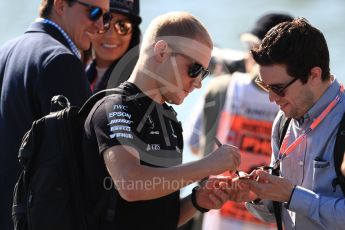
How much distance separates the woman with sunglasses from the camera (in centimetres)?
607

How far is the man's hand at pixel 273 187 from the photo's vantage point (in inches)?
155

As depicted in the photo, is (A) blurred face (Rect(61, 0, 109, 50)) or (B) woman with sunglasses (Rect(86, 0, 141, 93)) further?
(B) woman with sunglasses (Rect(86, 0, 141, 93))

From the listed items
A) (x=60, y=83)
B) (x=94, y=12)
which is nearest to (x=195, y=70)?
(x=60, y=83)

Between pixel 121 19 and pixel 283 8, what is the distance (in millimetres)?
7253

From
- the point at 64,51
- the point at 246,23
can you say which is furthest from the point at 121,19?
the point at 246,23

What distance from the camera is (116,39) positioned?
20.2 feet

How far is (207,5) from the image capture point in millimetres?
13594

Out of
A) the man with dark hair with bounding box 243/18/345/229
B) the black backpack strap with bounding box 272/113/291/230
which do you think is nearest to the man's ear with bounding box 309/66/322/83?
the man with dark hair with bounding box 243/18/345/229

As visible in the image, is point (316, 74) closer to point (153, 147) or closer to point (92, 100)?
point (153, 147)

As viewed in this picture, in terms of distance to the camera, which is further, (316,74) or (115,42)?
(115,42)

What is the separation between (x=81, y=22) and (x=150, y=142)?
125 centimetres

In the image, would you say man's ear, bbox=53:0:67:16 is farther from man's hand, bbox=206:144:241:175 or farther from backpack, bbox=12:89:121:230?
man's hand, bbox=206:144:241:175

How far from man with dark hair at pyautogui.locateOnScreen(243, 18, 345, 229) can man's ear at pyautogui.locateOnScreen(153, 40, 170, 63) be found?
461mm

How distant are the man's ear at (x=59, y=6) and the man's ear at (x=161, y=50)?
109 centimetres
